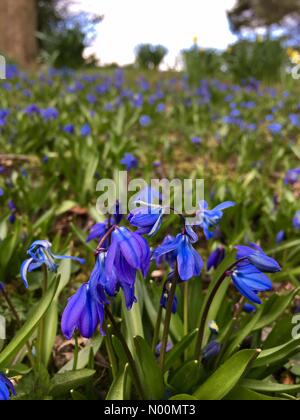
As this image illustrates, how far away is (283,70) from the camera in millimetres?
10062

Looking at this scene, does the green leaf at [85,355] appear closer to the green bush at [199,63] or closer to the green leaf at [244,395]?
the green leaf at [244,395]

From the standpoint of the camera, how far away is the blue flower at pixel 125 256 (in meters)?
1.13

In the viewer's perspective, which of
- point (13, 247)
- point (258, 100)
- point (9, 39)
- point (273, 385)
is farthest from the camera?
point (9, 39)

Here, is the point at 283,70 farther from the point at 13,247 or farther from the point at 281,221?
the point at 13,247

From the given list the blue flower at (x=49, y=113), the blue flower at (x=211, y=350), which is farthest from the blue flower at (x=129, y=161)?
the blue flower at (x=211, y=350)

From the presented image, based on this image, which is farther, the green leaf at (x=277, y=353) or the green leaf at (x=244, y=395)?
the green leaf at (x=277, y=353)

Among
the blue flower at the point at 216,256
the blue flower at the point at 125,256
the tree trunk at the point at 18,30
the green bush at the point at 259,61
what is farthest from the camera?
the tree trunk at the point at 18,30

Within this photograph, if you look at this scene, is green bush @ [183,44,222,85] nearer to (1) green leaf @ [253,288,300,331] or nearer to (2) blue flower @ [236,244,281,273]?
(1) green leaf @ [253,288,300,331]

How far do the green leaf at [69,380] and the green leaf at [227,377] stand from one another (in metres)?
0.39

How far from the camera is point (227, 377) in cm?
Result: 145

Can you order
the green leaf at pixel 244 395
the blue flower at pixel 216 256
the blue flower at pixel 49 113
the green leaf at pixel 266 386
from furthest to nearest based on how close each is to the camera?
the blue flower at pixel 49 113 < the blue flower at pixel 216 256 < the green leaf at pixel 266 386 < the green leaf at pixel 244 395

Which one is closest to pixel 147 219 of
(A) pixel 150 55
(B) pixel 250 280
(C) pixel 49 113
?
(B) pixel 250 280
